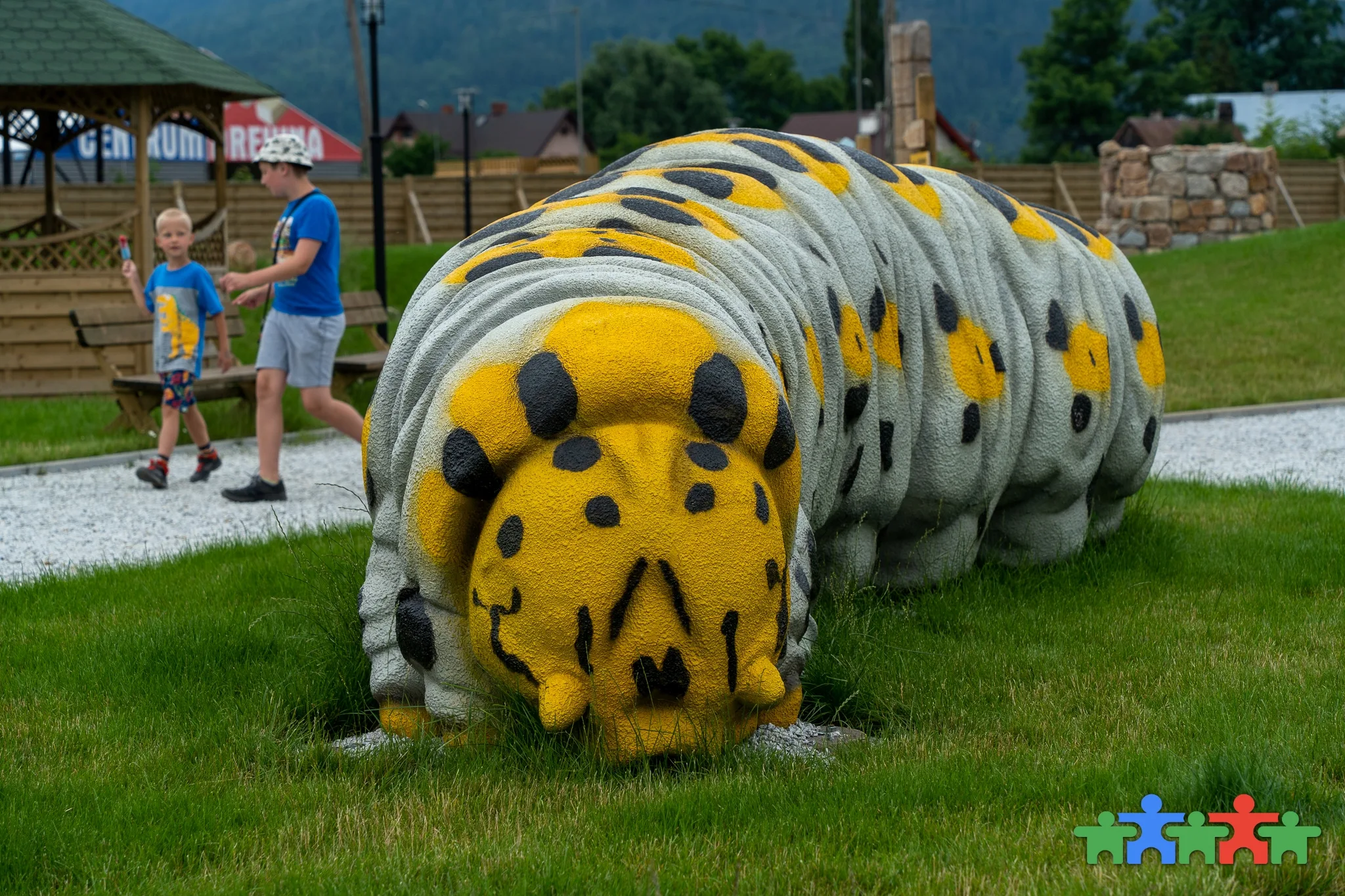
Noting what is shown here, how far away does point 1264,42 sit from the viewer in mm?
78562

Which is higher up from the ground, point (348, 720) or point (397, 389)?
point (397, 389)

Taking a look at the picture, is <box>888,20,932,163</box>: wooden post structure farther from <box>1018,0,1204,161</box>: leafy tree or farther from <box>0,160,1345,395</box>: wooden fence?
<box>1018,0,1204,161</box>: leafy tree

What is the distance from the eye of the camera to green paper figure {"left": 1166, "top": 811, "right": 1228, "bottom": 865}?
2.91 m

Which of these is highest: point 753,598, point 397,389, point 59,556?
point 397,389

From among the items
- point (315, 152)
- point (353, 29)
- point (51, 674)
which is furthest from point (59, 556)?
point (315, 152)

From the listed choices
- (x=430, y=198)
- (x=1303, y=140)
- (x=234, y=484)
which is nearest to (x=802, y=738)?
(x=234, y=484)

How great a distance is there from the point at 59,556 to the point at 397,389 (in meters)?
3.92

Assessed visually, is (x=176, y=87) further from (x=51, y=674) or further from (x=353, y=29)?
(x=353, y=29)

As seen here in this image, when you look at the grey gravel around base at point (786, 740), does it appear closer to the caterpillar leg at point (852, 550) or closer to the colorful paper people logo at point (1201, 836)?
the colorful paper people logo at point (1201, 836)

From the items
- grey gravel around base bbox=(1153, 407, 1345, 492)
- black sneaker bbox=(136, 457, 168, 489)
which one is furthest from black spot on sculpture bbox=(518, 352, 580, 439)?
black sneaker bbox=(136, 457, 168, 489)

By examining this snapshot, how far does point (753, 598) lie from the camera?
3252 mm

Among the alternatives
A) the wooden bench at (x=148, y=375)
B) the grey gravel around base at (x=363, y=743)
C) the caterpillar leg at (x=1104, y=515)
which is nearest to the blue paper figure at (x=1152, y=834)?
the grey gravel around base at (x=363, y=743)

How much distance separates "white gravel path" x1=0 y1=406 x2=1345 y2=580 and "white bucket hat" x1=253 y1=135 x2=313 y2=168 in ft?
5.69

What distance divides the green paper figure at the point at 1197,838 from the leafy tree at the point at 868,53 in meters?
67.4
